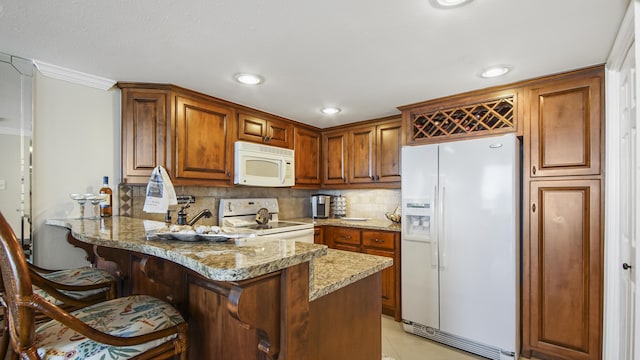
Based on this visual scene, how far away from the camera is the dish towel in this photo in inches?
64.6

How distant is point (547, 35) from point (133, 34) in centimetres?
217

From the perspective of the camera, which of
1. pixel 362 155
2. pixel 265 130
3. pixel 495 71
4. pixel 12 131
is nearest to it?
pixel 12 131

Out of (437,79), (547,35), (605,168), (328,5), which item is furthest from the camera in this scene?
(437,79)

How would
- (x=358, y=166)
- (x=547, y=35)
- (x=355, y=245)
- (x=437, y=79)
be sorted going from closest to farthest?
1. (x=547, y=35)
2. (x=437, y=79)
3. (x=355, y=245)
4. (x=358, y=166)

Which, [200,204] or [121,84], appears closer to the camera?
[121,84]

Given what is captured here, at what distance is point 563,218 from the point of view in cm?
210

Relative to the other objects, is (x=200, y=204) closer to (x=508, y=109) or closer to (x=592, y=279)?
(x=508, y=109)

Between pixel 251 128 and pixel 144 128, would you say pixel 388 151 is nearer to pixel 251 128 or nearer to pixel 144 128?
pixel 251 128

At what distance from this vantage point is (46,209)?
203 cm

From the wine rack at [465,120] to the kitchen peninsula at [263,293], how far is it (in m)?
1.63

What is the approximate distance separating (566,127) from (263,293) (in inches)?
92.2

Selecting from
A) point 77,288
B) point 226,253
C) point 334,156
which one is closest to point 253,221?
point 334,156

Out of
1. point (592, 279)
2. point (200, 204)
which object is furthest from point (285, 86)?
point (592, 279)

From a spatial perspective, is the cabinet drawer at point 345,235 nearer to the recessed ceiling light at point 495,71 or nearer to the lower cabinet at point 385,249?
the lower cabinet at point 385,249
